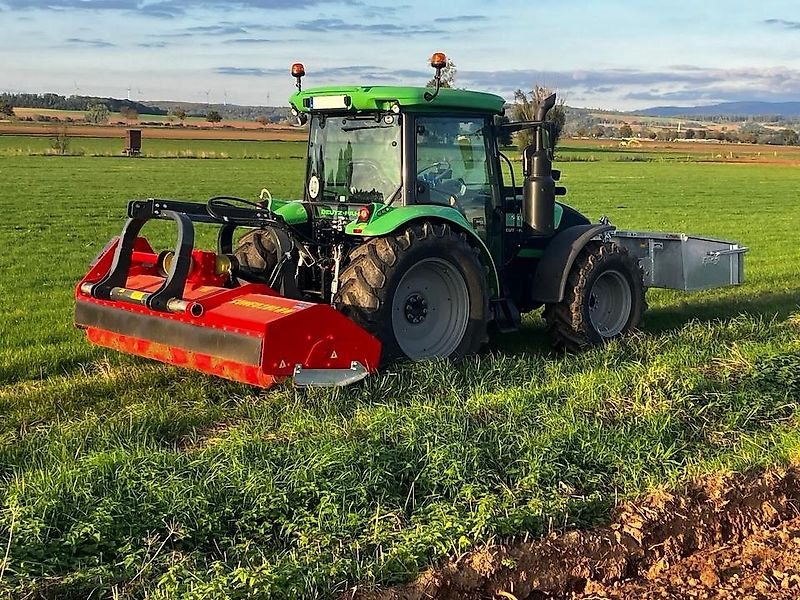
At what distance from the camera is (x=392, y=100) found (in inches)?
271

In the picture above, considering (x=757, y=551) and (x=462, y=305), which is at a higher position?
(x=462, y=305)

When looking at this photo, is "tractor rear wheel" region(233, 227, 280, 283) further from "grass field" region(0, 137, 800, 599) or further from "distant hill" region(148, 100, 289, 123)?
"distant hill" region(148, 100, 289, 123)

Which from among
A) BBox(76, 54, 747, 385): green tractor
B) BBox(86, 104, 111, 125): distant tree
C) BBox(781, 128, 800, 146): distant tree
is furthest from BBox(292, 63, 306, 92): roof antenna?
BBox(781, 128, 800, 146): distant tree

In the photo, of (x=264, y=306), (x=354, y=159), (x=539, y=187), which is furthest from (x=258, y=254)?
(x=539, y=187)

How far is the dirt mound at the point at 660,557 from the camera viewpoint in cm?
381

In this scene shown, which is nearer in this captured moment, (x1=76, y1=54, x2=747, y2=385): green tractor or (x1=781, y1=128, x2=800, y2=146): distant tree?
(x1=76, y1=54, x2=747, y2=385): green tractor

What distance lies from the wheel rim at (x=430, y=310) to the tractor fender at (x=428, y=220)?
33 cm

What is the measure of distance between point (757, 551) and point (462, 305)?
3333 mm

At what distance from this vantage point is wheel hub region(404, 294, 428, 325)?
6.93 metres

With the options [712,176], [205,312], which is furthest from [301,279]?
[712,176]

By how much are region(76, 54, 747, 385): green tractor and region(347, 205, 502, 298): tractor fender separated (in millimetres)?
18

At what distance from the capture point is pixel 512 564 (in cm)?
387

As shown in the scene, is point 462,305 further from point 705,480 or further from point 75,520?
point 75,520

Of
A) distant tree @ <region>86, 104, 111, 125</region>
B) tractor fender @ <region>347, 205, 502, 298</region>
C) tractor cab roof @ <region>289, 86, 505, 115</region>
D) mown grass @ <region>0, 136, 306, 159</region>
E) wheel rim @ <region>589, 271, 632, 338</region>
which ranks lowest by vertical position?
wheel rim @ <region>589, 271, 632, 338</region>
